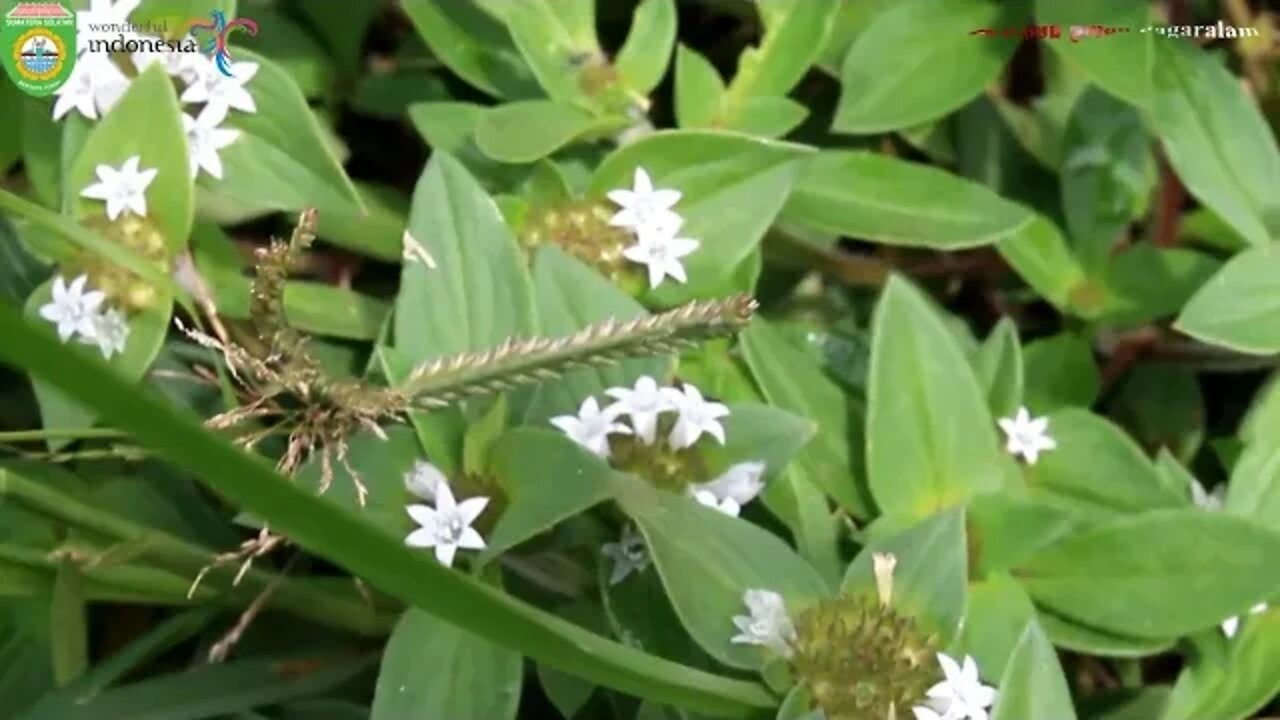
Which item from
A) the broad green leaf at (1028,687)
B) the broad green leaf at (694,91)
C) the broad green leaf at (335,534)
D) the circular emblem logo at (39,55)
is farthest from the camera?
the broad green leaf at (694,91)

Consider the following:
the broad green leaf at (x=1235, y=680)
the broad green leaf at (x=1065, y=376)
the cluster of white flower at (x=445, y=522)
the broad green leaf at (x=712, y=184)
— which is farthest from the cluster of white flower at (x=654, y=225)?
the broad green leaf at (x=1235, y=680)

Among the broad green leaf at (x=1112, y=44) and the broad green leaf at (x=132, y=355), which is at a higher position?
the broad green leaf at (x=1112, y=44)

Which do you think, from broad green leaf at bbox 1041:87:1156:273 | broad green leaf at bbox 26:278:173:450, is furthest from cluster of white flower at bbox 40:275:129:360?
broad green leaf at bbox 1041:87:1156:273

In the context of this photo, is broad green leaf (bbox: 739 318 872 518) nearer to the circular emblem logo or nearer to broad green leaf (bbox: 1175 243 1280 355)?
broad green leaf (bbox: 1175 243 1280 355)

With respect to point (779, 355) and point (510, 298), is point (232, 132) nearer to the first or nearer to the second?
point (510, 298)

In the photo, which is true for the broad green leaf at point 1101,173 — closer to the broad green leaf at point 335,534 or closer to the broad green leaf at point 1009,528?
the broad green leaf at point 1009,528

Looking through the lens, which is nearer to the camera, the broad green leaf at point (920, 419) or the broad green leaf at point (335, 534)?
the broad green leaf at point (335, 534)

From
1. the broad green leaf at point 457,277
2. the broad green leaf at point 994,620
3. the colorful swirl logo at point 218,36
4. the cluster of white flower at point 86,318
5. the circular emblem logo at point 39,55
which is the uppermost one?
the colorful swirl logo at point 218,36

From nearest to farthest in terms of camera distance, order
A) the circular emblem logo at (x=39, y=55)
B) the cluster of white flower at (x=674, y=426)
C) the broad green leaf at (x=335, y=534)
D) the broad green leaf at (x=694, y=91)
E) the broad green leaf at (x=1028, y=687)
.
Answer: the broad green leaf at (x=335, y=534) < the broad green leaf at (x=1028, y=687) < the cluster of white flower at (x=674, y=426) < the circular emblem logo at (x=39, y=55) < the broad green leaf at (x=694, y=91)

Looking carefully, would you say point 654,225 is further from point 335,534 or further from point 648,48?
point 335,534
